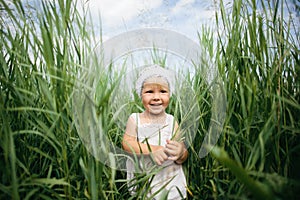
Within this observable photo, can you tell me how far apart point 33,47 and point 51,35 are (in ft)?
0.31

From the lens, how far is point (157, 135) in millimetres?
1313

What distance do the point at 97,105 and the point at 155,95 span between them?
483 mm

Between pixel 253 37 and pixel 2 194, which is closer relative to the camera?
pixel 2 194

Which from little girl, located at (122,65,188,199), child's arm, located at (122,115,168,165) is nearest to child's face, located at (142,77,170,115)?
little girl, located at (122,65,188,199)

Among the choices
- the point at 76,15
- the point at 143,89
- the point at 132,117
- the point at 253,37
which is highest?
the point at 76,15

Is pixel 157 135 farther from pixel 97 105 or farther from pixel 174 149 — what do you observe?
pixel 97 105

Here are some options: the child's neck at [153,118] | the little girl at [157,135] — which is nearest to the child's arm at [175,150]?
the little girl at [157,135]

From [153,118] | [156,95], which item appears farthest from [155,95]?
[153,118]

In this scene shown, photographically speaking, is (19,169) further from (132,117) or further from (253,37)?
(253,37)

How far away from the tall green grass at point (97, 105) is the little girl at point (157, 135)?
0.40ft

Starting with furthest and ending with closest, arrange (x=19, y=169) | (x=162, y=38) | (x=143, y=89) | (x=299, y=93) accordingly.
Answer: (x=162, y=38) < (x=143, y=89) < (x=299, y=93) < (x=19, y=169)

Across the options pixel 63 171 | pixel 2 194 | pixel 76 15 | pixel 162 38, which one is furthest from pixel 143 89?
pixel 2 194

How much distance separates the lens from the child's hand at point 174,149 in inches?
47.6

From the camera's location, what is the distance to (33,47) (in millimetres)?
987
